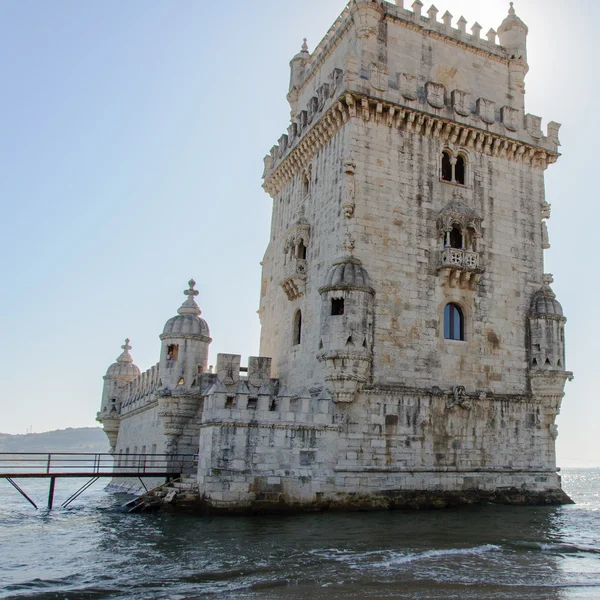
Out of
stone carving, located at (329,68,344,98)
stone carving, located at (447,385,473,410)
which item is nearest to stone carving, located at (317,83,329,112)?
stone carving, located at (329,68,344,98)

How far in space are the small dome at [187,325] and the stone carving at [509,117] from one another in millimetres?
14248

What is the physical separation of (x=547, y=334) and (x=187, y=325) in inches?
540

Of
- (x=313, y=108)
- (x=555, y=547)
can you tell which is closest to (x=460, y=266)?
(x=313, y=108)

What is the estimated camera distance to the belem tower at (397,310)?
66.6 ft

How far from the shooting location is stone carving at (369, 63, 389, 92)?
23.3 metres

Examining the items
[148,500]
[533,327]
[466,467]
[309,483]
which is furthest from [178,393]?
[533,327]

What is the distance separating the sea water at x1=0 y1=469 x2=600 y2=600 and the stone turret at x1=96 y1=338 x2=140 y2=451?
18.2m

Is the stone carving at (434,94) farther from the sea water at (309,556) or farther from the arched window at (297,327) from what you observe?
the sea water at (309,556)

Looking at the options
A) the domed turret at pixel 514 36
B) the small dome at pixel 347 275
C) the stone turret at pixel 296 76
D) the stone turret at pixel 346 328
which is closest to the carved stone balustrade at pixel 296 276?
the small dome at pixel 347 275

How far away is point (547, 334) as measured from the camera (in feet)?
79.0

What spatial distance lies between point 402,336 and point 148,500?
953 cm

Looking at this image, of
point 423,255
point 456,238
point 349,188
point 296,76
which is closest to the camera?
point 349,188

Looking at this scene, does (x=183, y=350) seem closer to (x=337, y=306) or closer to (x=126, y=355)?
(x=337, y=306)

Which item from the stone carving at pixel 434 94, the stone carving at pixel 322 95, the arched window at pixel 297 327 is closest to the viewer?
the stone carving at pixel 434 94
